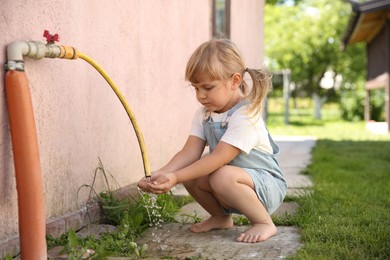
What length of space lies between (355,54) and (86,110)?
28.5 meters

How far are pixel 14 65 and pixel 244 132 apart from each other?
41.9 inches

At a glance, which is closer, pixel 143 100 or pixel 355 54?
pixel 143 100

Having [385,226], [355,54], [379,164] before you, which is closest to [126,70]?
[385,226]

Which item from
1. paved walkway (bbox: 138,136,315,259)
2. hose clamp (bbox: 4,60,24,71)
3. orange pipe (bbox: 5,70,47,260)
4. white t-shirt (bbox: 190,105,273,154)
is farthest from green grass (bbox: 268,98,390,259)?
hose clamp (bbox: 4,60,24,71)

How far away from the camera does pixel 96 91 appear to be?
131 inches

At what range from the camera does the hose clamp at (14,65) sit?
237 cm

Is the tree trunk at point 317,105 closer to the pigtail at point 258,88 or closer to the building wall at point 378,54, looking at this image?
the building wall at point 378,54

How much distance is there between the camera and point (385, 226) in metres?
3.02

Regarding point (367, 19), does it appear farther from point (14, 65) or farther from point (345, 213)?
point (14, 65)

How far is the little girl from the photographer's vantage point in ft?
9.38

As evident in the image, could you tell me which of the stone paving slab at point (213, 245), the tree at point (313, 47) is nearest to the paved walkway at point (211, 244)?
the stone paving slab at point (213, 245)

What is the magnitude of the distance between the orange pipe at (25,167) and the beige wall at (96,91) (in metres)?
0.09

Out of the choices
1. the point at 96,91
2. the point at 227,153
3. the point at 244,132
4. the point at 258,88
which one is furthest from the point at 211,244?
the point at 96,91

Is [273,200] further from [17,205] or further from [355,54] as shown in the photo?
[355,54]
